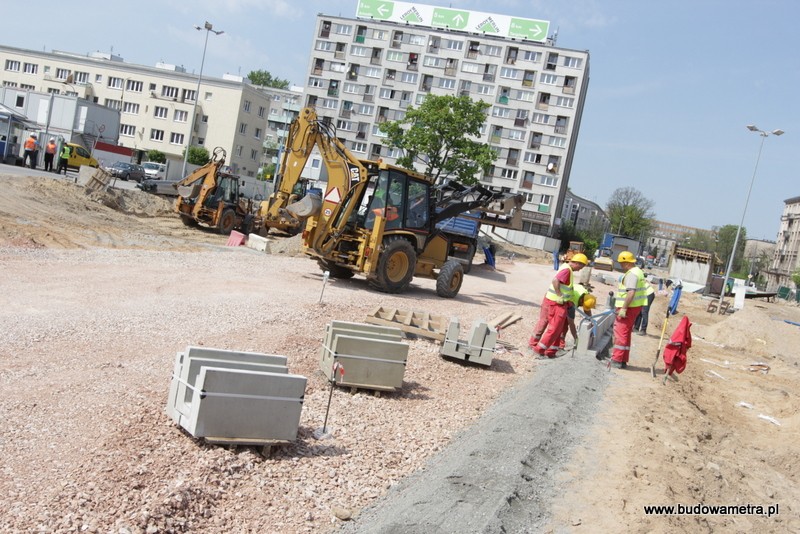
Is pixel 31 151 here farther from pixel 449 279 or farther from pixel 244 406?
pixel 244 406

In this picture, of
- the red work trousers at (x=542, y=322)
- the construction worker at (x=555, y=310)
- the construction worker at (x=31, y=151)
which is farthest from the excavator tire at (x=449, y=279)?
the construction worker at (x=31, y=151)

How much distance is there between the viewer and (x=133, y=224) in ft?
74.1

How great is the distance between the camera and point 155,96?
227 feet

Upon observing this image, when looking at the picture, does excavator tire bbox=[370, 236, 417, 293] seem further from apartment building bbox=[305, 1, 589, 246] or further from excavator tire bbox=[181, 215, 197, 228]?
apartment building bbox=[305, 1, 589, 246]

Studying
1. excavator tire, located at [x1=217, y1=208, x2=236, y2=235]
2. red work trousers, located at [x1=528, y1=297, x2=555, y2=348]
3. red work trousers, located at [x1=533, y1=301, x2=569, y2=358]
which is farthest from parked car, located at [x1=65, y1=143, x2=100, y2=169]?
red work trousers, located at [x1=533, y1=301, x2=569, y2=358]

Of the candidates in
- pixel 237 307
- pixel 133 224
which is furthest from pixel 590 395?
pixel 133 224

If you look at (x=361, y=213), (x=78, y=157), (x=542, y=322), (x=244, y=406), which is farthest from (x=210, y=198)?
(x=244, y=406)

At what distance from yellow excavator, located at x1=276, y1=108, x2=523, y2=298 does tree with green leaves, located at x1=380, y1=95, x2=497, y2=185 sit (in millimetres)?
31493

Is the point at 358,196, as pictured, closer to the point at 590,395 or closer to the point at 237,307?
the point at 237,307

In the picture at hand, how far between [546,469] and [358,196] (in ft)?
31.5

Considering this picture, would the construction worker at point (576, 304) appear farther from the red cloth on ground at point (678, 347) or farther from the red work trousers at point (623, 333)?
the red cloth on ground at point (678, 347)

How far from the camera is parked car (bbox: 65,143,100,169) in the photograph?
36.2 meters

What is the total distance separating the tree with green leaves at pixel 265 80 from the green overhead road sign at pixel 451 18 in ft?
170

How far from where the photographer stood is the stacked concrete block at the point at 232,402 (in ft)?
17.2
